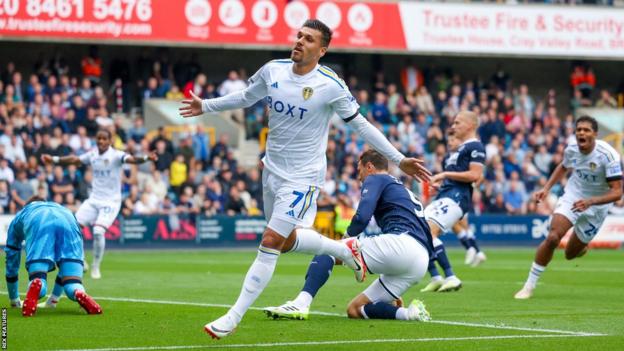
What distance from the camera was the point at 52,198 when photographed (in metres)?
29.5

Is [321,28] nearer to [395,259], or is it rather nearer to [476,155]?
[395,259]

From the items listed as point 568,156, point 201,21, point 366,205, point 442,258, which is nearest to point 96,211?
point 442,258

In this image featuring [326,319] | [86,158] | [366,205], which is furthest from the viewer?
[86,158]

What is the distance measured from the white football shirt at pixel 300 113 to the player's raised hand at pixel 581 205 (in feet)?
17.8

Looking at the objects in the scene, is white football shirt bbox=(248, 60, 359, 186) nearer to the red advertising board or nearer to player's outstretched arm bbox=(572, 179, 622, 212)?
player's outstretched arm bbox=(572, 179, 622, 212)

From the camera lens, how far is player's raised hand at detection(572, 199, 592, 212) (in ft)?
49.3

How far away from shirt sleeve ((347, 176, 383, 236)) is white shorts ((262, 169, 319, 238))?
0.71 m

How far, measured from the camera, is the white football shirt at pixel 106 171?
20688 mm

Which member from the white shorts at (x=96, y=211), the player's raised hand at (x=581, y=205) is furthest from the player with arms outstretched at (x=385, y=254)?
the white shorts at (x=96, y=211)

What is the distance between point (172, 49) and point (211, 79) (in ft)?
5.51

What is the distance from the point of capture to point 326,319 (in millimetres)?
11812

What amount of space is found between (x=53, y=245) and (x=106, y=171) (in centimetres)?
882

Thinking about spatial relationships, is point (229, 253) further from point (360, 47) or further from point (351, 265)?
point (351, 265)

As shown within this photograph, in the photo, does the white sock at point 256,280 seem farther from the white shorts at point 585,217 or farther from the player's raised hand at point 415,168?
the white shorts at point 585,217
